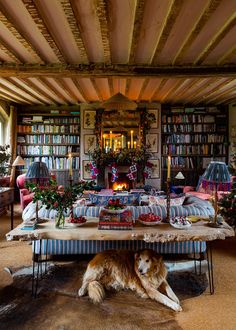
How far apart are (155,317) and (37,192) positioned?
1478 mm

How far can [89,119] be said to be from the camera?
23.4ft

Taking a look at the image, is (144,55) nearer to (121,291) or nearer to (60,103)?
(121,291)

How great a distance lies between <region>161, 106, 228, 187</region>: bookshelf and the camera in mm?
7105

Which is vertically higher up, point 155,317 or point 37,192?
point 37,192

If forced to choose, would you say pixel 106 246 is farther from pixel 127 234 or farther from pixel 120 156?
pixel 120 156

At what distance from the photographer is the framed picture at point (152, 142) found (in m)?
7.11

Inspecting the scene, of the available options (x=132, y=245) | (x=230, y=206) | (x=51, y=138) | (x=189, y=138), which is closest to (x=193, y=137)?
(x=189, y=138)

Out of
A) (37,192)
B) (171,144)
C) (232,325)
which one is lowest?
Answer: (232,325)

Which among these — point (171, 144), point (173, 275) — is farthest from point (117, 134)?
point (173, 275)

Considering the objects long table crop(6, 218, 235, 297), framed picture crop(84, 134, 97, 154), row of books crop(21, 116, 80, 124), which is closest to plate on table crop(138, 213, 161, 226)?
long table crop(6, 218, 235, 297)

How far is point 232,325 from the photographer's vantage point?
1972 millimetres

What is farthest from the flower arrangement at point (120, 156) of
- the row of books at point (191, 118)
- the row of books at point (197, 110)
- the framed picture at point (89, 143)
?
the row of books at point (197, 110)

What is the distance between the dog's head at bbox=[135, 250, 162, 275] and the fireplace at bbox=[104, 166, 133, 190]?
4.73 meters

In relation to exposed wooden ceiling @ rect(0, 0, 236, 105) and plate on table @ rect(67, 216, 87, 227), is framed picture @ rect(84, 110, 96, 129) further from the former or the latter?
plate on table @ rect(67, 216, 87, 227)
